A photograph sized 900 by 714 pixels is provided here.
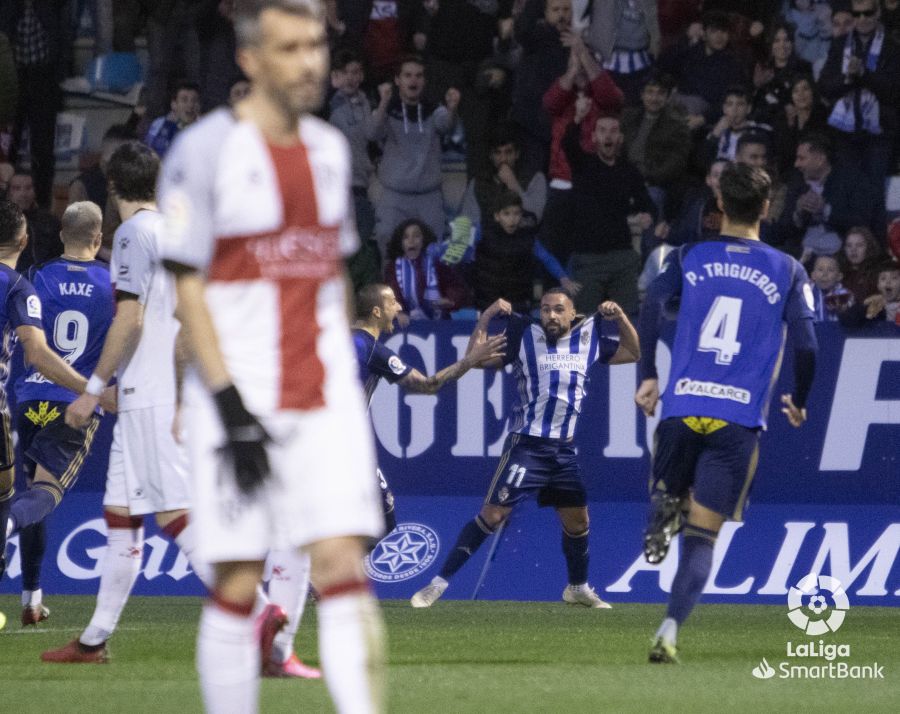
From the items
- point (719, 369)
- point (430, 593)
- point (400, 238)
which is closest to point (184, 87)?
point (400, 238)

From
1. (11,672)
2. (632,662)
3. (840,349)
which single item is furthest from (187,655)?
(840,349)

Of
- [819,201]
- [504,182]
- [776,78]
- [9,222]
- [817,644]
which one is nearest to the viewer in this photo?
[817,644]

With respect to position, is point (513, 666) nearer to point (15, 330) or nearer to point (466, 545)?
point (15, 330)

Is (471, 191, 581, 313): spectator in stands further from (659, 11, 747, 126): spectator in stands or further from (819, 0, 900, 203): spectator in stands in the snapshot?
(819, 0, 900, 203): spectator in stands

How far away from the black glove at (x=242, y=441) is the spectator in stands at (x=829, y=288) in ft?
32.0

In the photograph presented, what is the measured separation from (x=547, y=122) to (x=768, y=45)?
2.35m

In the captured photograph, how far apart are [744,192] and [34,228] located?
28.2 ft

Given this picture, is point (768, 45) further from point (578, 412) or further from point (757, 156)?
point (578, 412)

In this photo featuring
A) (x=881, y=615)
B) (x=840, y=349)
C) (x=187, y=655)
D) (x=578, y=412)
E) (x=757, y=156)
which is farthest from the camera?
(x=757, y=156)

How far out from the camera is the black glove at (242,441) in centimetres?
427

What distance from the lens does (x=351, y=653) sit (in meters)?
4.32

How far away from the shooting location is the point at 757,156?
14.1 meters

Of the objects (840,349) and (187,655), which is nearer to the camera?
(187,655)

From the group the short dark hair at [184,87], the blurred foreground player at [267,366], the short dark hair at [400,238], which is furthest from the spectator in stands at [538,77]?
the blurred foreground player at [267,366]
